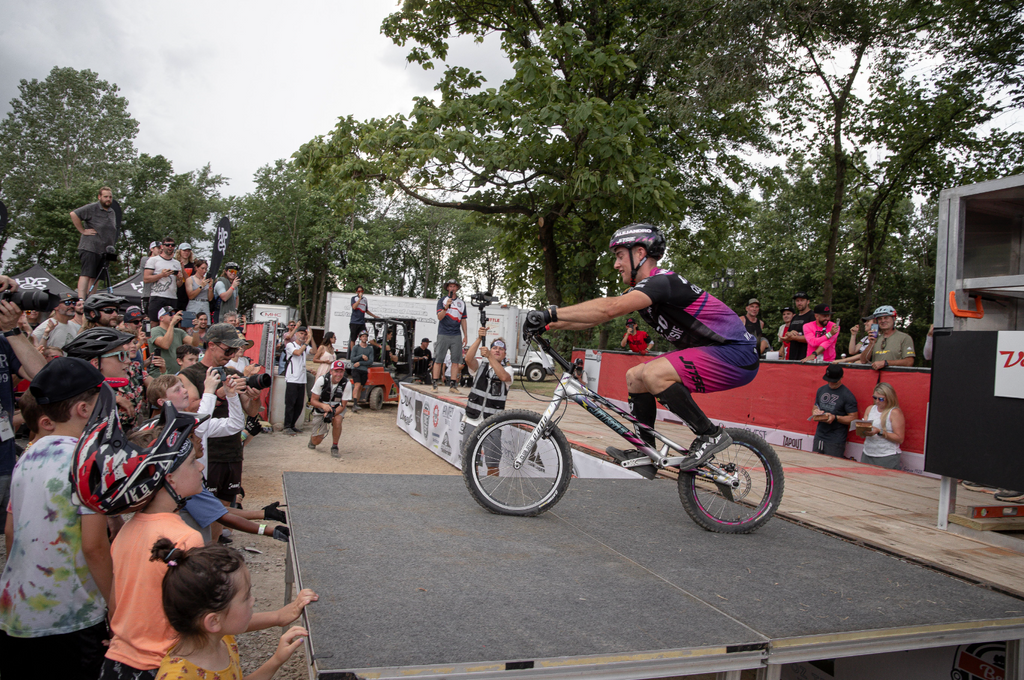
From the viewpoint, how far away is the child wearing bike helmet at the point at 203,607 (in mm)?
1893

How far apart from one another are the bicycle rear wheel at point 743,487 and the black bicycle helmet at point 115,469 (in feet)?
9.39

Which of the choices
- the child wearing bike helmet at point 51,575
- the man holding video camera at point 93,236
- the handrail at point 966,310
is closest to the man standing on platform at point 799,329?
the handrail at point 966,310

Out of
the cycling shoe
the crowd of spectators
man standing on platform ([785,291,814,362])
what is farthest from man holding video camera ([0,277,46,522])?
man standing on platform ([785,291,814,362])

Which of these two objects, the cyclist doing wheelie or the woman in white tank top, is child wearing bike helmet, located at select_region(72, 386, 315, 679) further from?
the woman in white tank top

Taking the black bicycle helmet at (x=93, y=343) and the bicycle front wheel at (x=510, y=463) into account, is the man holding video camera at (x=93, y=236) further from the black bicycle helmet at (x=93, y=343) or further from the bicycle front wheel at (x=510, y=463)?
the bicycle front wheel at (x=510, y=463)

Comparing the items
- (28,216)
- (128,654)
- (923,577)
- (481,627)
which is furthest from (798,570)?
(28,216)

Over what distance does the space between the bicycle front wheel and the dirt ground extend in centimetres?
154

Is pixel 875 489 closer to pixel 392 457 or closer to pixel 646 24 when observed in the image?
pixel 392 457

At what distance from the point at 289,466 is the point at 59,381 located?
7438mm

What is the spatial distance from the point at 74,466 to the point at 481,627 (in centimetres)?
154

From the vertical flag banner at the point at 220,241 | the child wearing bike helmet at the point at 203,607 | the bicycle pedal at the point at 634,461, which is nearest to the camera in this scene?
the child wearing bike helmet at the point at 203,607

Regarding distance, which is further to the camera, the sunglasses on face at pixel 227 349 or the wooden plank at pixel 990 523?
the sunglasses on face at pixel 227 349

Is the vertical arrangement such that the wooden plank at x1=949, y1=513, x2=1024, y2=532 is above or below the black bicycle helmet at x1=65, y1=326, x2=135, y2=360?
below

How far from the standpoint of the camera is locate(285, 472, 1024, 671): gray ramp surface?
2037 mm
